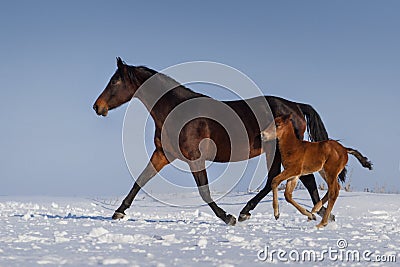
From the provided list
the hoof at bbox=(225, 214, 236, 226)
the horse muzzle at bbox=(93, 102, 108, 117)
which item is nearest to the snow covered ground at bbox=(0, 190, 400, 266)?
the hoof at bbox=(225, 214, 236, 226)

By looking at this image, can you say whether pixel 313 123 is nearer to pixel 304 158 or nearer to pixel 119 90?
pixel 304 158

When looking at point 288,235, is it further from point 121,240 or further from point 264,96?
point 264,96

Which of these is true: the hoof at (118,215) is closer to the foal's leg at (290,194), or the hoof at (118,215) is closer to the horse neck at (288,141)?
the foal's leg at (290,194)

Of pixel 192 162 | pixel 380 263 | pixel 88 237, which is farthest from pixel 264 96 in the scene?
pixel 380 263

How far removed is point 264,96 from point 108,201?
Result: 632 cm

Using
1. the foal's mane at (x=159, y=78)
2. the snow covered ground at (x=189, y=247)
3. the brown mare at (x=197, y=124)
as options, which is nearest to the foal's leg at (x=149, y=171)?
the brown mare at (x=197, y=124)

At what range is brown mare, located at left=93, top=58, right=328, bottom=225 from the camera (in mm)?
6422

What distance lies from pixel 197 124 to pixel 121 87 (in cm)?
124

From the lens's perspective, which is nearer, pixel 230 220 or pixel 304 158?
pixel 304 158

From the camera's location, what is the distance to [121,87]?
6984mm

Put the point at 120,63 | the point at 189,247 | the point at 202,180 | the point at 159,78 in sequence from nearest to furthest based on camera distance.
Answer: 1. the point at 189,247
2. the point at 202,180
3. the point at 159,78
4. the point at 120,63

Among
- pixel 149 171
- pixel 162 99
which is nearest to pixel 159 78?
pixel 162 99

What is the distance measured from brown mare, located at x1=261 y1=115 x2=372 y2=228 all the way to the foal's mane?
1.20 m

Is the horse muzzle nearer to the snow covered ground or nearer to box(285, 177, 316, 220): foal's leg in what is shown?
the snow covered ground
